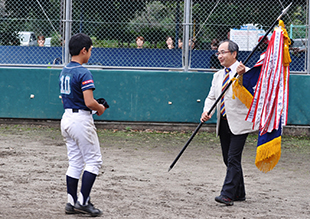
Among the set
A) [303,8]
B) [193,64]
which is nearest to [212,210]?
[193,64]

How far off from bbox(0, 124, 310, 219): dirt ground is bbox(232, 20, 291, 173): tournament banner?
0.62 m

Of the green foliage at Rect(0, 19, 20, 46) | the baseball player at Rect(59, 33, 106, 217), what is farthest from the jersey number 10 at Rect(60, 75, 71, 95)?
the green foliage at Rect(0, 19, 20, 46)

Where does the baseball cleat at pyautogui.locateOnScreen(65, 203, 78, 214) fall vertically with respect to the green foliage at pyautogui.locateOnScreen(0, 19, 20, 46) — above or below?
below

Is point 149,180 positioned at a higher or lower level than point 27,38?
lower

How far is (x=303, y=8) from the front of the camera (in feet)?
38.9

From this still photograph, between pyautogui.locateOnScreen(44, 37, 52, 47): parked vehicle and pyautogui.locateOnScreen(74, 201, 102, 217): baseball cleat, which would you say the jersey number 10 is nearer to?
pyautogui.locateOnScreen(74, 201, 102, 217): baseball cleat

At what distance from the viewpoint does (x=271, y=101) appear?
4.83m

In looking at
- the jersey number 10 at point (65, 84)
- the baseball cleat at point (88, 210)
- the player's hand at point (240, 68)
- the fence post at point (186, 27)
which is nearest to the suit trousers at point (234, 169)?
the player's hand at point (240, 68)

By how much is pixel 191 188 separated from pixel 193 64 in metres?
4.89

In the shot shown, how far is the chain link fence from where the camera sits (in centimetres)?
975

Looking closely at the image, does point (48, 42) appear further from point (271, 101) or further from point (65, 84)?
point (271, 101)

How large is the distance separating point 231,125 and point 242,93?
378 mm

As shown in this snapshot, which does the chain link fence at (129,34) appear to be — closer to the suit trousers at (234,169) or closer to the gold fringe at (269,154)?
the suit trousers at (234,169)

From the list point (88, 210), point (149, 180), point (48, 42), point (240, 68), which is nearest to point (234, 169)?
point (240, 68)
